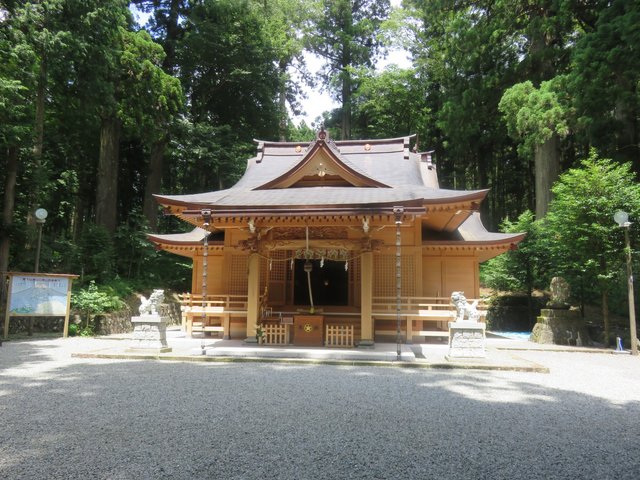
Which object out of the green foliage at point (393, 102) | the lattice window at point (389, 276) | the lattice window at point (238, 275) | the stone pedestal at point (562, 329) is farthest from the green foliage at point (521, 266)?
the lattice window at point (238, 275)

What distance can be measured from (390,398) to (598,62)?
533 inches

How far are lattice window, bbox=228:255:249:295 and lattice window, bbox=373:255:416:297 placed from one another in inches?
144

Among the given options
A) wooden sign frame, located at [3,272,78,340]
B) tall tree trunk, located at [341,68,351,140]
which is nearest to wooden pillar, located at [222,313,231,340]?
wooden sign frame, located at [3,272,78,340]

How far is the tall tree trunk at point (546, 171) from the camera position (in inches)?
704

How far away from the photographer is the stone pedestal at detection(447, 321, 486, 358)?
841cm

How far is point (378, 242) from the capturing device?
9.88 metres

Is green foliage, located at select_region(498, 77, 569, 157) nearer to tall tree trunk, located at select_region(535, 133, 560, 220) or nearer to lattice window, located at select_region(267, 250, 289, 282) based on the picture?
tall tree trunk, located at select_region(535, 133, 560, 220)

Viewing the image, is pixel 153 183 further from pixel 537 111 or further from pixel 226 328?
pixel 537 111

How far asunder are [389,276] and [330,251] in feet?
6.60

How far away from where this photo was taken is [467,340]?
8.49 metres

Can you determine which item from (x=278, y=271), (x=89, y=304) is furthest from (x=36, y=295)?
(x=278, y=271)

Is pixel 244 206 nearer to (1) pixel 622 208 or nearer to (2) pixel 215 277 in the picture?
(2) pixel 215 277

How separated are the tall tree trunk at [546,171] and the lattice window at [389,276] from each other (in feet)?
31.8

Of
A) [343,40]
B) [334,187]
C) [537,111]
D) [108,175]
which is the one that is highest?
[343,40]
